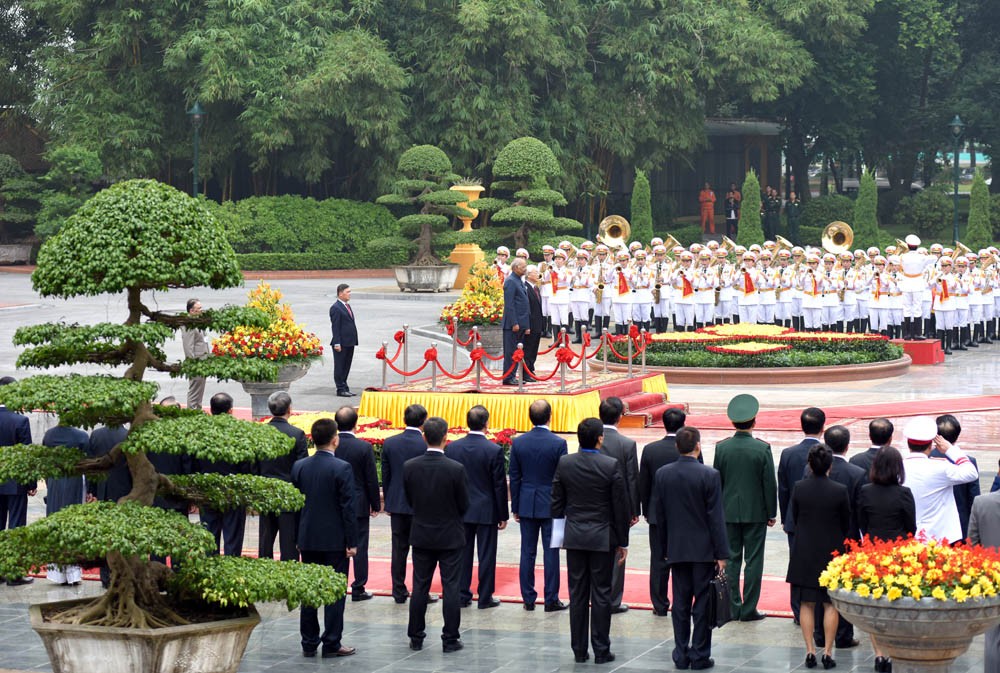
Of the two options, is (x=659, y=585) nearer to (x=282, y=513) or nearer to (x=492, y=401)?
(x=282, y=513)

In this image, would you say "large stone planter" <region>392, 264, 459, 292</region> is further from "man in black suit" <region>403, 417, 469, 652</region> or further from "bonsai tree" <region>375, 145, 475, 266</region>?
"man in black suit" <region>403, 417, 469, 652</region>

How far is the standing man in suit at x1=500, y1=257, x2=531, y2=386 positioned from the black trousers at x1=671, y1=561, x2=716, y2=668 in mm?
8992

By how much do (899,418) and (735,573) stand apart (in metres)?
9.81

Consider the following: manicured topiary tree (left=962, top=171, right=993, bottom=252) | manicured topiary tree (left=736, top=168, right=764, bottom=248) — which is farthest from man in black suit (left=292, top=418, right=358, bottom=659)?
manicured topiary tree (left=962, top=171, right=993, bottom=252)

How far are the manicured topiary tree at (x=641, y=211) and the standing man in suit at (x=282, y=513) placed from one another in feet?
119

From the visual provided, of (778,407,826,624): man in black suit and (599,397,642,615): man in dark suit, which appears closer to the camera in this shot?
(778,407,826,624): man in black suit

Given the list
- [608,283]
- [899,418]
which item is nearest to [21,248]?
[608,283]

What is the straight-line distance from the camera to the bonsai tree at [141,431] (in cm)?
845

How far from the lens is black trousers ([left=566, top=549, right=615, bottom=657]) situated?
33.2 ft

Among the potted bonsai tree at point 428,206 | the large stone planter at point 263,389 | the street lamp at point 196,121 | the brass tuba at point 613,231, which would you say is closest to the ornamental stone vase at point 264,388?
the large stone planter at point 263,389

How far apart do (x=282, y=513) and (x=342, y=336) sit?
35.4 feet

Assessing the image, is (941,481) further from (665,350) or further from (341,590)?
(665,350)

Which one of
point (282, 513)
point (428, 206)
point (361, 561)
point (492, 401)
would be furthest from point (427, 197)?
point (282, 513)

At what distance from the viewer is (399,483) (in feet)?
38.2
